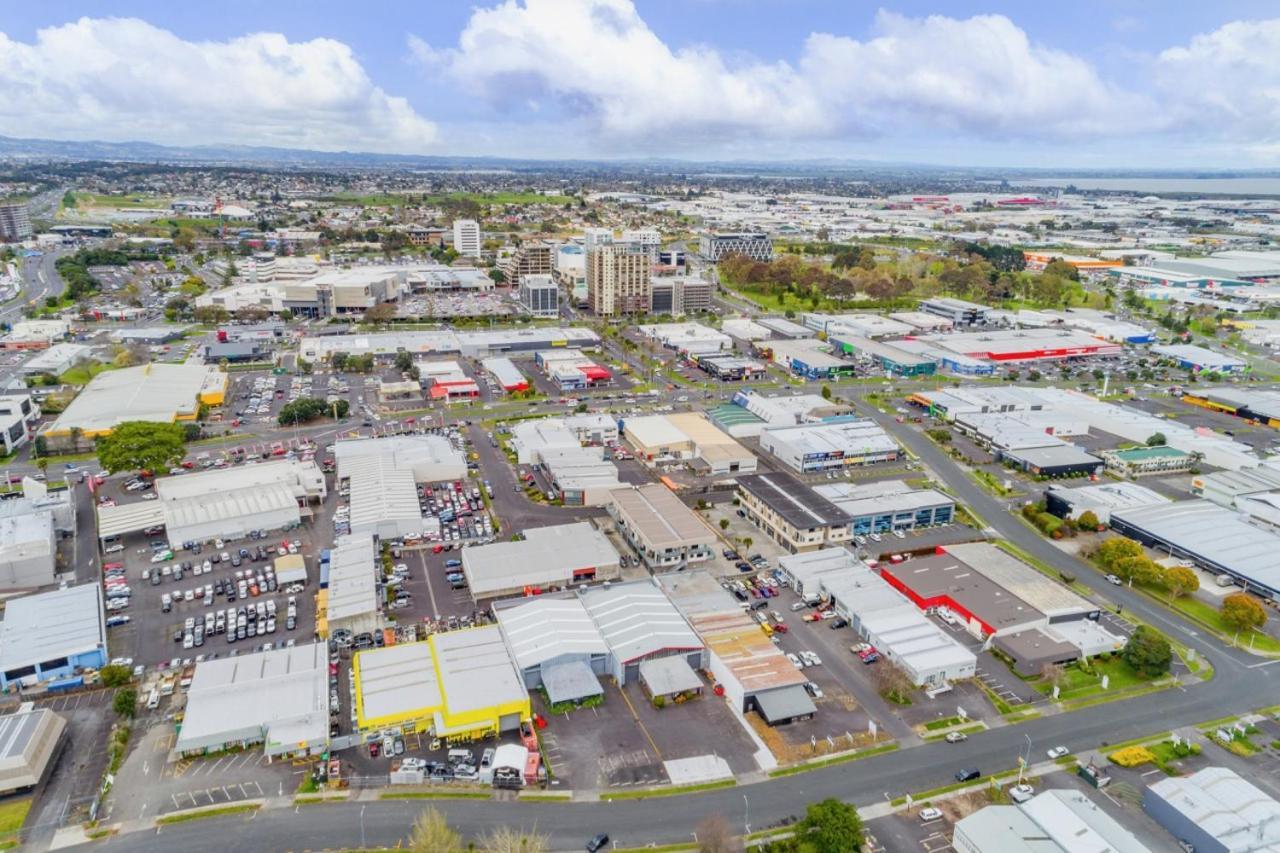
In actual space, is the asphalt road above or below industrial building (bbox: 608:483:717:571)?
below

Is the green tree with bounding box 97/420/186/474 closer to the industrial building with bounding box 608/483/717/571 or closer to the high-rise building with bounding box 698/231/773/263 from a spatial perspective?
the industrial building with bounding box 608/483/717/571

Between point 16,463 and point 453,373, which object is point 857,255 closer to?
point 453,373

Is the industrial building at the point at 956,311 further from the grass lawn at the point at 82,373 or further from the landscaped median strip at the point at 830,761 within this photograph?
the grass lawn at the point at 82,373

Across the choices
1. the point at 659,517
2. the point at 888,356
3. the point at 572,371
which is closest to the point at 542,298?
the point at 572,371

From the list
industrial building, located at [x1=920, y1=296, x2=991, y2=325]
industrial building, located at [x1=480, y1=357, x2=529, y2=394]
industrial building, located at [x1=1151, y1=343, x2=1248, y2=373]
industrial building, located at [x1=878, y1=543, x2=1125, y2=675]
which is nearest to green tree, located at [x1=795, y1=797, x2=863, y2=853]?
industrial building, located at [x1=878, y1=543, x2=1125, y2=675]

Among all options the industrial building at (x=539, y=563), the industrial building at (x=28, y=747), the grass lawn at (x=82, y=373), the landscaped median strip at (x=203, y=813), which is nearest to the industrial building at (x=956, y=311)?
the industrial building at (x=539, y=563)
